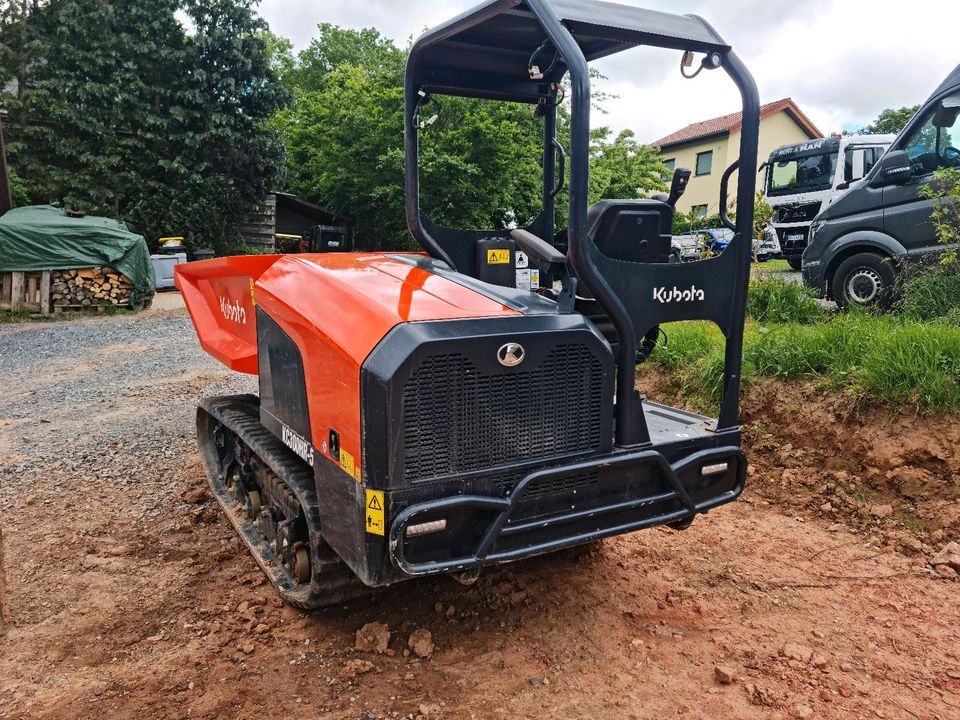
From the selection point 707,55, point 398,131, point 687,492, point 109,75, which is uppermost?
point 109,75

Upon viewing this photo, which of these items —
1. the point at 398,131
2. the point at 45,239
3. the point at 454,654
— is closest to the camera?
the point at 454,654

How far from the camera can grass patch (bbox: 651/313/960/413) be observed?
4387mm

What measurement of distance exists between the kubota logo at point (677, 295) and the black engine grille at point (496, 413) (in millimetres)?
396

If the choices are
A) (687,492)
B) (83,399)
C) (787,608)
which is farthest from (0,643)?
(83,399)

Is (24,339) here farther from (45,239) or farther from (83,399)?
(83,399)

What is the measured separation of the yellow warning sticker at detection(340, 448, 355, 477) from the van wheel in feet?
17.6

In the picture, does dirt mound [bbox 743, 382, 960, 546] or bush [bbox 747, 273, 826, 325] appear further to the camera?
bush [bbox 747, 273, 826, 325]

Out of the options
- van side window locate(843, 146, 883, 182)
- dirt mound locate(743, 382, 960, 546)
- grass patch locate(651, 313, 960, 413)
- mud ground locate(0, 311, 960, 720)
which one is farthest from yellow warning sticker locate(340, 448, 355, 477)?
van side window locate(843, 146, 883, 182)

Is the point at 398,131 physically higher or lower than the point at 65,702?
higher

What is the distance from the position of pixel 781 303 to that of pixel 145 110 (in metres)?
15.3

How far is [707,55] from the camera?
311cm

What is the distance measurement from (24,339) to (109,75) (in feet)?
28.9

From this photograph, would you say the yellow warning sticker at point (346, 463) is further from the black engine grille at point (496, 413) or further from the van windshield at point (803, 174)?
the van windshield at point (803, 174)

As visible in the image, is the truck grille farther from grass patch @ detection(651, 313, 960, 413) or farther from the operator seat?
the operator seat
